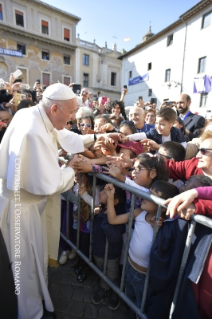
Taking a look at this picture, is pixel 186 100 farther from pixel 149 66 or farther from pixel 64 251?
pixel 149 66

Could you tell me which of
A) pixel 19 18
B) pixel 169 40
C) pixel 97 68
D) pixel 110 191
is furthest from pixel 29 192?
pixel 97 68

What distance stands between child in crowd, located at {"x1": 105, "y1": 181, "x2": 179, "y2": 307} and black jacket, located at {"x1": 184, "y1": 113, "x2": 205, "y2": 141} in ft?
10.4

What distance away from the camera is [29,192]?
178 centimetres

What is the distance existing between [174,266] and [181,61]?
21606mm

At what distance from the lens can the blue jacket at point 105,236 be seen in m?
1.87

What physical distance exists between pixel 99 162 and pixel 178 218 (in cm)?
114

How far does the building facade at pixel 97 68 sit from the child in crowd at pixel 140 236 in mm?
34925

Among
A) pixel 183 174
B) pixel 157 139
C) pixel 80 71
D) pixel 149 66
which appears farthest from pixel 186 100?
pixel 80 71

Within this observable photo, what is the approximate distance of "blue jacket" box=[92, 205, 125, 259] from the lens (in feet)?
6.15

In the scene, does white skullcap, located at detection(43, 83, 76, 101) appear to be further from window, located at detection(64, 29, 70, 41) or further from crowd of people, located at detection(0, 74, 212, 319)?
window, located at detection(64, 29, 70, 41)

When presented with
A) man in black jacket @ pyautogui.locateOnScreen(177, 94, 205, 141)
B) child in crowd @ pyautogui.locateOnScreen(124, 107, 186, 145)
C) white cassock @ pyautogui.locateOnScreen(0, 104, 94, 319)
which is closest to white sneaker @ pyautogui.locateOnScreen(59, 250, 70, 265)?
white cassock @ pyautogui.locateOnScreen(0, 104, 94, 319)

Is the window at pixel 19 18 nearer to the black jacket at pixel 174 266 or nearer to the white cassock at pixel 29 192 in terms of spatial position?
the white cassock at pixel 29 192

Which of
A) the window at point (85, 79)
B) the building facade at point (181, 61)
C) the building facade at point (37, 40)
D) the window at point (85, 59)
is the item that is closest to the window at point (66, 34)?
the building facade at point (37, 40)

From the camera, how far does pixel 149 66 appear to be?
2392 cm
